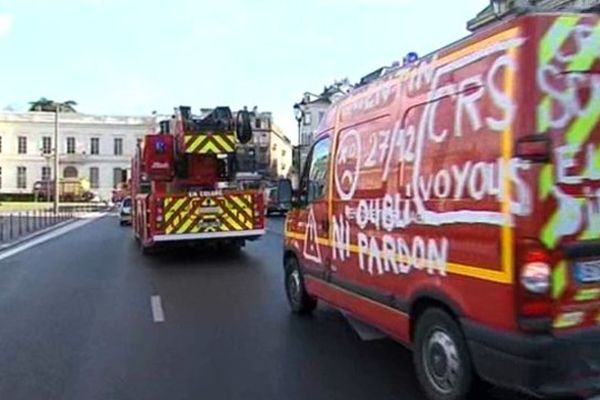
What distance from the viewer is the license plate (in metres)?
4.38

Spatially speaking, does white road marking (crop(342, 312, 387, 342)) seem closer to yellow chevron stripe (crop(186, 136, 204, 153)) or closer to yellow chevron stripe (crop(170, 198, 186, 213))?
yellow chevron stripe (crop(170, 198, 186, 213))

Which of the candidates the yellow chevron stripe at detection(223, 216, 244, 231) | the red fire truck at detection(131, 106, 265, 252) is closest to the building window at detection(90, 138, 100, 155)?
the red fire truck at detection(131, 106, 265, 252)

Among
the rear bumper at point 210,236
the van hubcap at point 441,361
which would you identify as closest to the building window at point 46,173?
the rear bumper at point 210,236

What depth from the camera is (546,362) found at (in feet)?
14.0

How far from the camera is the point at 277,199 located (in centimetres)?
880

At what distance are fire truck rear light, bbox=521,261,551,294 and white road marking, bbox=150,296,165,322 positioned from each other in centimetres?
551

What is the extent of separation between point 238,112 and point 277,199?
8.58 metres

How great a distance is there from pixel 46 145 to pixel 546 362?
10494cm

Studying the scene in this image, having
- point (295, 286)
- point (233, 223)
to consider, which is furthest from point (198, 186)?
point (295, 286)

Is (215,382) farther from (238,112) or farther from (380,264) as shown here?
(238,112)

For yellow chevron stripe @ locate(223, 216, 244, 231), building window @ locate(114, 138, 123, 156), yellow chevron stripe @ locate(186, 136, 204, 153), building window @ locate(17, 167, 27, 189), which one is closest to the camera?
yellow chevron stripe @ locate(223, 216, 244, 231)

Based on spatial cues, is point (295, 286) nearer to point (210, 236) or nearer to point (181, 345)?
point (181, 345)

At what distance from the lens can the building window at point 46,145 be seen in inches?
3989

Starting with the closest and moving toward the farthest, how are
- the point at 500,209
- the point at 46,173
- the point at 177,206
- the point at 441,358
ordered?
the point at 500,209 < the point at 441,358 < the point at 177,206 < the point at 46,173
